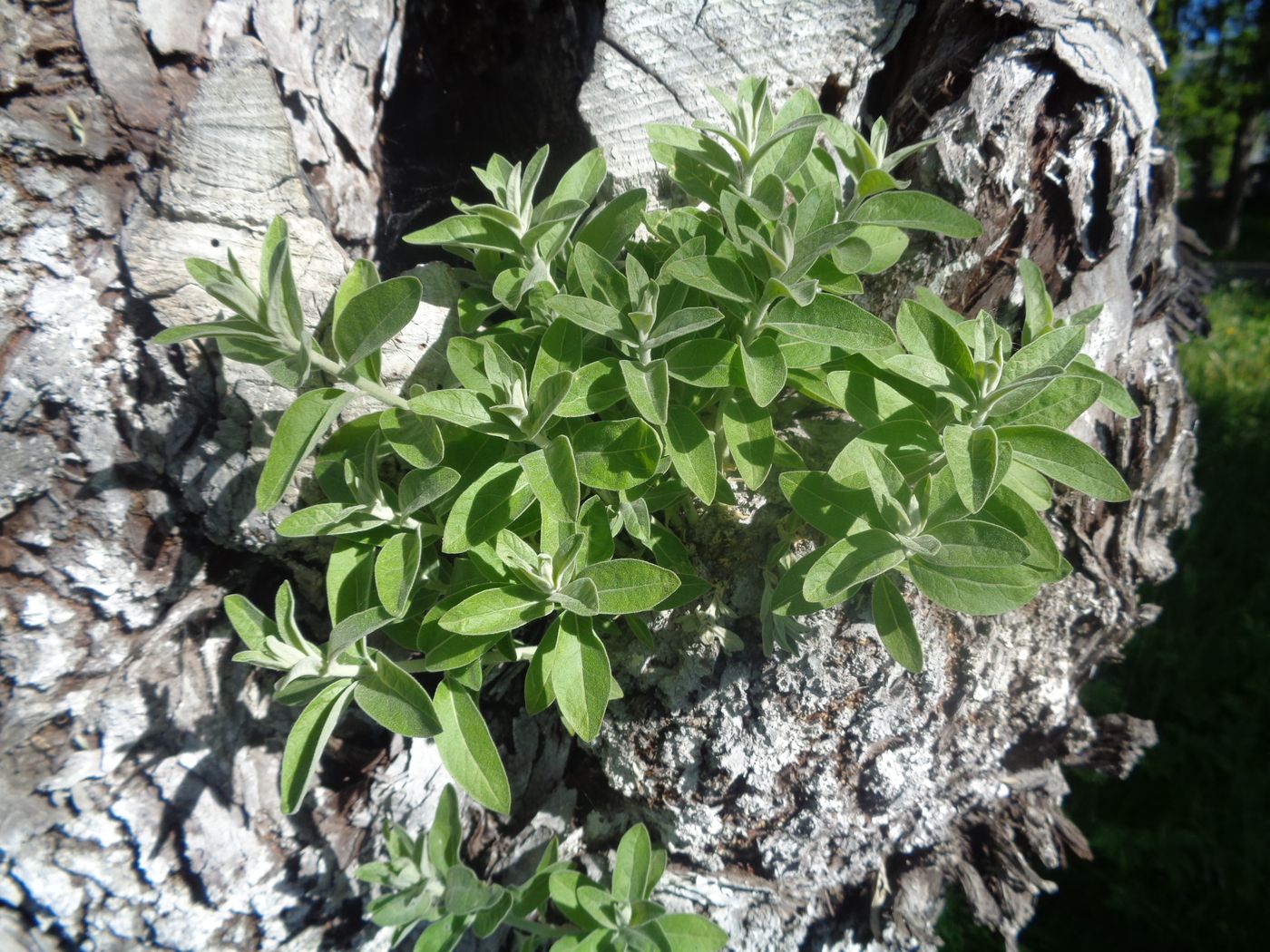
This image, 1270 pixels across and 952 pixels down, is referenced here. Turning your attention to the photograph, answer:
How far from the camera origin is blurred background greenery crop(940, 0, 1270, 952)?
10.1 feet

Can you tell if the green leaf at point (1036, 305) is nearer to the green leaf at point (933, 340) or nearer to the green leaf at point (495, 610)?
the green leaf at point (933, 340)

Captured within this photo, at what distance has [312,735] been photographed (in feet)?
4.53

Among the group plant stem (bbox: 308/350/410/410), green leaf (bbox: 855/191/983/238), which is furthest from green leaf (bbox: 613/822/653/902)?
green leaf (bbox: 855/191/983/238)

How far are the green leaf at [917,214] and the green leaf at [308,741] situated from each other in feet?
4.20

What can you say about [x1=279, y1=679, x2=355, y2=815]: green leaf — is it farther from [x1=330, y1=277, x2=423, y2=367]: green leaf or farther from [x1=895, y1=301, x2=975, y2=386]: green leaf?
[x1=895, y1=301, x2=975, y2=386]: green leaf

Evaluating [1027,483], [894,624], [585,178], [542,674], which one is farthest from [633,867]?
[585,178]

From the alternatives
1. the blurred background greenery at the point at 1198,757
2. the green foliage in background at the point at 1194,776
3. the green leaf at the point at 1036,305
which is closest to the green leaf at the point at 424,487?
the green leaf at the point at 1036,305

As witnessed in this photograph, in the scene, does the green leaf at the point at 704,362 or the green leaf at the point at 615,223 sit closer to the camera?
the green leaf at the point at 704,362

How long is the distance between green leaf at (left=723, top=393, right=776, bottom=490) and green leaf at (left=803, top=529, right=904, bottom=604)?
0.64 ft

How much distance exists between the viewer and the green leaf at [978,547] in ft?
4.04

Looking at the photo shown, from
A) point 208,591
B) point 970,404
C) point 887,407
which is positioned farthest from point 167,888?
point 970,404

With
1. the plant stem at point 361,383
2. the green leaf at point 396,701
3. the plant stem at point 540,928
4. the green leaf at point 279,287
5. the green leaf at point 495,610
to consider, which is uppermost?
the green leaf at point 279,287

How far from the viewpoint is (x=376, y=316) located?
1319mm

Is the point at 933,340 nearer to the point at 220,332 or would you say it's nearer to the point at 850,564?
the point at 850,564
